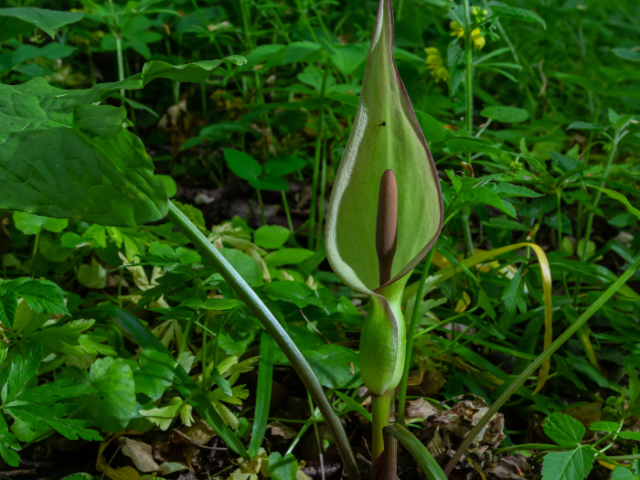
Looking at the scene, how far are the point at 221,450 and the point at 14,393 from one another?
359 mm

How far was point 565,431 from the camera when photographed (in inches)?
26.9

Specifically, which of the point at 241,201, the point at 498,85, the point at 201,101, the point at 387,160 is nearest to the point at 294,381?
the point at 387,160

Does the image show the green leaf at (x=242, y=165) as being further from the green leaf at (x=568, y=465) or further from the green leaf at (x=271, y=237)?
the green leaf at (x=568, y=465)

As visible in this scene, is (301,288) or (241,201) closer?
(301,288)

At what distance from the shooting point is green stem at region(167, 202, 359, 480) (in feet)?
1.93

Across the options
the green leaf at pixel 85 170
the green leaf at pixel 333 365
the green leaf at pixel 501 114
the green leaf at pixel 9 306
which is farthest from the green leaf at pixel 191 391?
the green leaf at pixel 501 114

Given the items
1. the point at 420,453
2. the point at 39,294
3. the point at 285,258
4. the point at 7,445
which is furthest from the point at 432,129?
the point at 7,445

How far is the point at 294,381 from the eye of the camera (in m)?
0.98

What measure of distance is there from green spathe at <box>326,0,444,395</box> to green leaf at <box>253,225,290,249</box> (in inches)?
16.3

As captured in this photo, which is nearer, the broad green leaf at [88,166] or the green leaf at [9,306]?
the broad green leaf at [88,166]

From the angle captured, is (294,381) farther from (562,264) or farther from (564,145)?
(564,145)

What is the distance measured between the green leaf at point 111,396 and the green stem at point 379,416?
0.35m

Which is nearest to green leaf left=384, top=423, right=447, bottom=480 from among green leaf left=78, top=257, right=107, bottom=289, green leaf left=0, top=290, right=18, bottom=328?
green leaf left=0, top=290, right=18, bottom=328

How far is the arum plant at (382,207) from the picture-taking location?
620 mm
